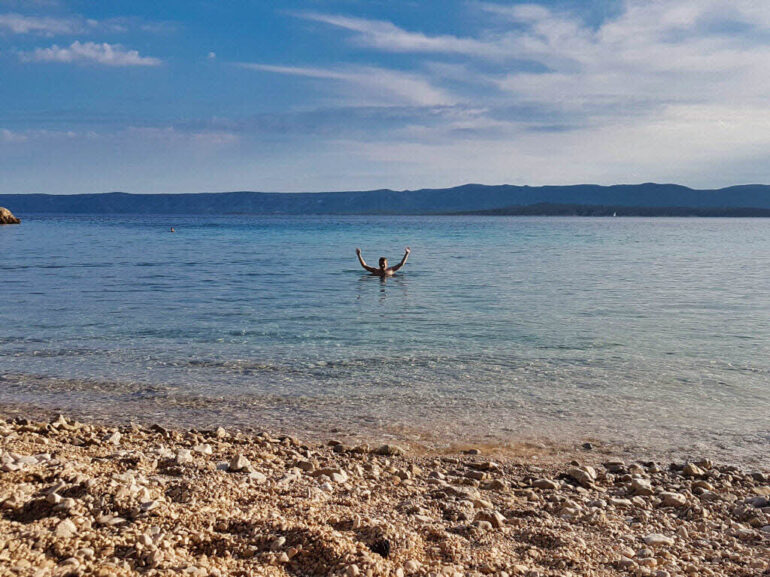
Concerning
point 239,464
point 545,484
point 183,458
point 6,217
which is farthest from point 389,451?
point 6,217

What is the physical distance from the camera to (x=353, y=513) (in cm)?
478

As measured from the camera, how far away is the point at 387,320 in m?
15.8

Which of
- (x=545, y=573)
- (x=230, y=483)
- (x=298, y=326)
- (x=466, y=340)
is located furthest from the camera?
(x=298, y=326)

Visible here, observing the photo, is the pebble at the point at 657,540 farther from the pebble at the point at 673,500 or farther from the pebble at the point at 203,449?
the pebble at the point at 203,449

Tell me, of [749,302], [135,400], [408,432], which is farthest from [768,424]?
[749,302]

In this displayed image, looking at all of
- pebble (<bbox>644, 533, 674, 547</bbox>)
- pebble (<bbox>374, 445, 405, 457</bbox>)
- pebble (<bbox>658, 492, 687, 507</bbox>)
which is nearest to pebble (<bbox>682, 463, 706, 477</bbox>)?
pebble (<bbox>658, 492, 687, 507</bbox>)

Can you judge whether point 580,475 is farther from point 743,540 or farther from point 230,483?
point 230,483

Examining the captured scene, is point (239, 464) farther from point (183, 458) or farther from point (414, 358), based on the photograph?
point (414, 358)

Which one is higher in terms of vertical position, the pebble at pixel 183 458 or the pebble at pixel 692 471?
the pebble at pixel 183 458

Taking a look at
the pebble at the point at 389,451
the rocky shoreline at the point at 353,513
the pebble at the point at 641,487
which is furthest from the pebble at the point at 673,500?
the pebble at the point at 389,451

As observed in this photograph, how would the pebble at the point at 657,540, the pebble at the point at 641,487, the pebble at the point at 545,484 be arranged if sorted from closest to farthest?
the pebble at the point at 657,540, the pebble at the point at 641,487, the pebble at the point at 545,484

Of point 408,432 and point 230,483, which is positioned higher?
point 230,483

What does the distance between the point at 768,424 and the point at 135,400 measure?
8228mm

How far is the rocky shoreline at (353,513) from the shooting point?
3.91 meters
